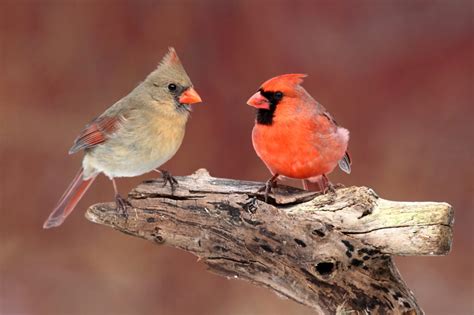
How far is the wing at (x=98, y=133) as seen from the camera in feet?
7.32

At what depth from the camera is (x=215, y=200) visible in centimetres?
224

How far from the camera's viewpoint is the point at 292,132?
83.7 inches

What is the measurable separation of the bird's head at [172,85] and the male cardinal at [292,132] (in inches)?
8.0

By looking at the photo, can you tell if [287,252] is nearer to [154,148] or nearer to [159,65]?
[154,148]

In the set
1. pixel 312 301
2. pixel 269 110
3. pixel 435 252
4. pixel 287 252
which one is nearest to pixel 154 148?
pixel 269 110

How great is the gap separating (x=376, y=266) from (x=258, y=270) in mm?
380

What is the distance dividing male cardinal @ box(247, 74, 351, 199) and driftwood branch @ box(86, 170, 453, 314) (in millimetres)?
110

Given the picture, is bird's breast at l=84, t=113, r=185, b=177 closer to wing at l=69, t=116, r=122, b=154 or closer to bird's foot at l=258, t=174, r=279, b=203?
wing at l=69, t=116, r=122, b=154

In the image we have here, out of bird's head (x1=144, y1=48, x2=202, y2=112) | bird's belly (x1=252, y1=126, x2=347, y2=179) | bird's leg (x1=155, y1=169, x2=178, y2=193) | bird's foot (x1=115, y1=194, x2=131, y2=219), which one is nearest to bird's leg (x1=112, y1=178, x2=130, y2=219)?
bird's foot (x1=115, y1=194, x2=131, y2=219)

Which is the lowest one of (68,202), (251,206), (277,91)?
(68,202)

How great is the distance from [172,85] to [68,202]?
0.59 m

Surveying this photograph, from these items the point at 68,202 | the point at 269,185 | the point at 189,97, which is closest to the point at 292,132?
the point at 269,185

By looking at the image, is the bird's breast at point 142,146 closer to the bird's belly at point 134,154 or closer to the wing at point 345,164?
the bird's belly at point 134,154

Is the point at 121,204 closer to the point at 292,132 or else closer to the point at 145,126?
the point at 145,126
